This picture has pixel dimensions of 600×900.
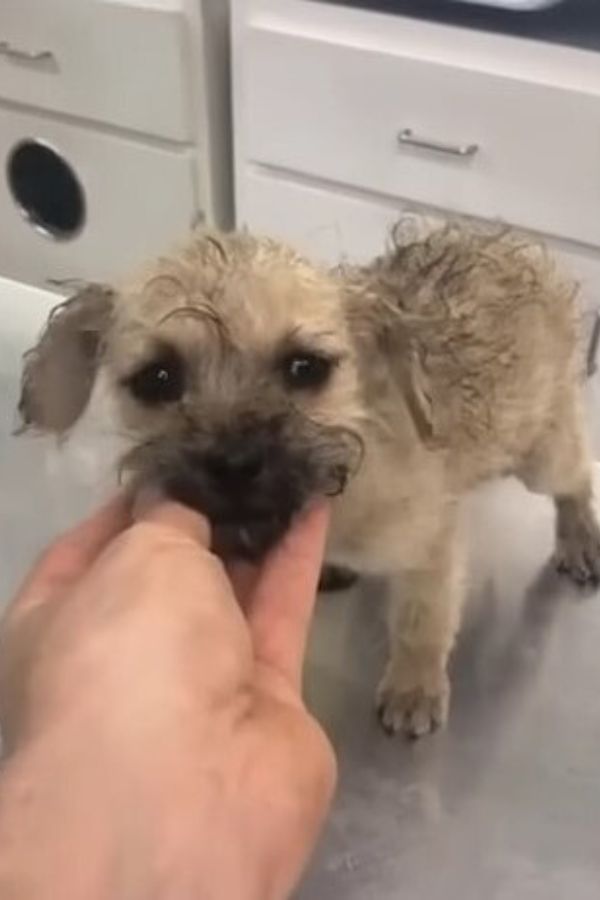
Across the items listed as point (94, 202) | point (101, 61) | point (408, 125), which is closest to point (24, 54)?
point (101, 61)

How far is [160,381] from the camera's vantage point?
3.67ft

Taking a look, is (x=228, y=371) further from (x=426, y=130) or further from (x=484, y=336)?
(x=426, y=130)

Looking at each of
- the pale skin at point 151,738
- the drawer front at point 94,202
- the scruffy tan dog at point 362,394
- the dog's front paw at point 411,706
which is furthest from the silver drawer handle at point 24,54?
the pale skin at point 151,738

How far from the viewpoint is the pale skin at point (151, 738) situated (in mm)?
609

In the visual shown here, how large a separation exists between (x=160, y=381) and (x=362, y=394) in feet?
0.58

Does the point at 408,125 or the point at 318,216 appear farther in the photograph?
the point at 318,216

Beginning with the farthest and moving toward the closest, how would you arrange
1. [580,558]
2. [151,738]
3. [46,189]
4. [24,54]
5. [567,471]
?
1. [46,189]
2. [24,54]
3. [567,471]
4. [580,558]
5. [151,738]

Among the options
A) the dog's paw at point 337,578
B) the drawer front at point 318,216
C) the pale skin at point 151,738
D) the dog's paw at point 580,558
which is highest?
the pale skin at point 151,738

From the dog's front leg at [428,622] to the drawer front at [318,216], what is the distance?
0.77m

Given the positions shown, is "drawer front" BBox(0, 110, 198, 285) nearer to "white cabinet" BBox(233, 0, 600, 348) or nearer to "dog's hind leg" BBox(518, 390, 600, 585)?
"white cabinet" BBox(233, 0, 600, 348)

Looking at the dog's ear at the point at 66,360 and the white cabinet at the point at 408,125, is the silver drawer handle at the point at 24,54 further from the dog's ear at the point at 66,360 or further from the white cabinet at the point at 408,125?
the dog's ear at the point at 66,360

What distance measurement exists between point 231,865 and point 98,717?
9cm

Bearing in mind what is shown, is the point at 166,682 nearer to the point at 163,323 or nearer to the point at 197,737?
the point at 197,737

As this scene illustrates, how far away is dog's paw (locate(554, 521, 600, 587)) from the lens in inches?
46.2
